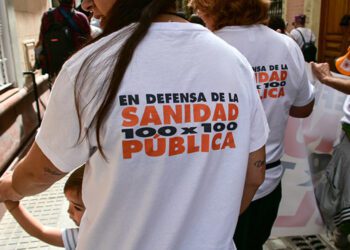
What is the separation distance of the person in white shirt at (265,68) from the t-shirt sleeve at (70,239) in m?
0.84

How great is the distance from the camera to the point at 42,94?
21.2 ft

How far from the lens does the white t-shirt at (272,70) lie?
2.10m

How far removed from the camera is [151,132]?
115cm

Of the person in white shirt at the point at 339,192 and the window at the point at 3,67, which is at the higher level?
the window at the point at 3,67

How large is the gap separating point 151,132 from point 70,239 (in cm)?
94

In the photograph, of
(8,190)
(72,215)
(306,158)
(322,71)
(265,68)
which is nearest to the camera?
A: (8,190)

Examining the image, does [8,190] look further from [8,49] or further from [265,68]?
[8,49]

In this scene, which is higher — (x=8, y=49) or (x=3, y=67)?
(x=8, y=49)

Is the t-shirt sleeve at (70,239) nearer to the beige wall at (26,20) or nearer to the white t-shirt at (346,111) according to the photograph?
the white t-shirt at (346,111)

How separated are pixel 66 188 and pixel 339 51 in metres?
9.11

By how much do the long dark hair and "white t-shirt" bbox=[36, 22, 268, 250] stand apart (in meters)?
0.02

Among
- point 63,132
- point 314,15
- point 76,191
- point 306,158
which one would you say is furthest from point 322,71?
point 314,15

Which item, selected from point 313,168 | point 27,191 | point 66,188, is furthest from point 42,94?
point 27,191

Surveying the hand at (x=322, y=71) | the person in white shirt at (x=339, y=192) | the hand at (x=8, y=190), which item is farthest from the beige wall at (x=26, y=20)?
the hand at (x=8, y=190)
